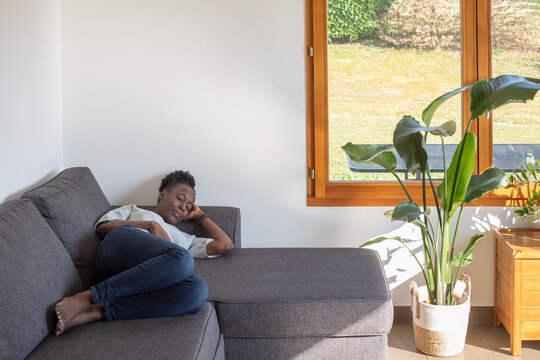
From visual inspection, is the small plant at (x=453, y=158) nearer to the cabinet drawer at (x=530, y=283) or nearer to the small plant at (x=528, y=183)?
the cabinet drawer at (x=530, y=283)

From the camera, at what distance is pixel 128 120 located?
3.51 metres

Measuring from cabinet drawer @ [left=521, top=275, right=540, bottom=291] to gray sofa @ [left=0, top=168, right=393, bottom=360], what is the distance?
0.72m

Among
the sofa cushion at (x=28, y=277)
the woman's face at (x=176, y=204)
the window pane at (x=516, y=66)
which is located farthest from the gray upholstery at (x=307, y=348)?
the window pane at (x=516, y=66)

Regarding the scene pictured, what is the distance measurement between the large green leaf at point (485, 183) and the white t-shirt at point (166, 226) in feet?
4.24

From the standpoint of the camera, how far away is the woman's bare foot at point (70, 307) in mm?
2123

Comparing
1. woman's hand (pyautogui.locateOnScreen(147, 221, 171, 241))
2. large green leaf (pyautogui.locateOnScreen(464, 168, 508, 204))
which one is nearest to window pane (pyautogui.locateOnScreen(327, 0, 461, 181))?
large green leaf (pyautogui.locateOnScreen(464, 168, 508, 204))

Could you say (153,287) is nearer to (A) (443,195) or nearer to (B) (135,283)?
(B) (135,283)

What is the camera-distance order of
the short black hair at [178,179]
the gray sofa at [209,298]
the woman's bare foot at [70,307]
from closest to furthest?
1. the gray sofa at [209,298]
2. the woman's bare foot at [70,307]
3. the short black hair at [178,179]

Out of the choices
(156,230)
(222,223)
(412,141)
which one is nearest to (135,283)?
(156,230)

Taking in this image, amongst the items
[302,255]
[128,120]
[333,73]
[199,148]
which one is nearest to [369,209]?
[302,255]

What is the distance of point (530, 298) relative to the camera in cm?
303

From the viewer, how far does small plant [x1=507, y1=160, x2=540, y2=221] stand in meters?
3.33

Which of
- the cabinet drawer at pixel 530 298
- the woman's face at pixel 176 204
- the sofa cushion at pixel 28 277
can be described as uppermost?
the woman's face at pixel 176 204

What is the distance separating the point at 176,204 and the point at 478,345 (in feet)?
5.58
